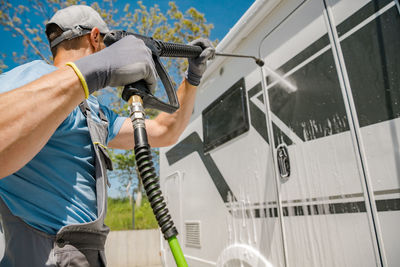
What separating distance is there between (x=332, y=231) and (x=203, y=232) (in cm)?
166

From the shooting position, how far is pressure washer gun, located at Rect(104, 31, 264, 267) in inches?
38.7

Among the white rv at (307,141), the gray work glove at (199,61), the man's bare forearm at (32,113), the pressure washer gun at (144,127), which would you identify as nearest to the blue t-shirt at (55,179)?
the man's bare forearm at (32,113)

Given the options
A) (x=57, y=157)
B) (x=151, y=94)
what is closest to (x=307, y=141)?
(x=151, y=94)

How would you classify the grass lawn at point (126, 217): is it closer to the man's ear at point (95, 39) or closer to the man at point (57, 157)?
the man's ear at point (95, 39)

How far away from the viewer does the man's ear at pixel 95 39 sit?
1.70 m

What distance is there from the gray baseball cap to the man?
1.01ft

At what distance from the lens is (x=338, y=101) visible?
5.29 ft

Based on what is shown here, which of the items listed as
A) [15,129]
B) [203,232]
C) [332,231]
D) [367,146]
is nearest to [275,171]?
[332,231]

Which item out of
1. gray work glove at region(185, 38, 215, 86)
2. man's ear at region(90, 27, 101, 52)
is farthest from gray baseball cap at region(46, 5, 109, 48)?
gray work glove at region(185, 38, 215, 86)

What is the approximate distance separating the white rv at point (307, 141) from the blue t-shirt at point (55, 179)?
3.95 feet

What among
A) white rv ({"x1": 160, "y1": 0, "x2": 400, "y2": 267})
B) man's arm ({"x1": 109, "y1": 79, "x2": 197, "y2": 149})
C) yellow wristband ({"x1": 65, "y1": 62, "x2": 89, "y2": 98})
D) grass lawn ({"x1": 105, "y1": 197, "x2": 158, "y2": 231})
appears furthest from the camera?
grass lawn ({"x1": 105, "y1": 197, "x2": 158, "y2": 231})

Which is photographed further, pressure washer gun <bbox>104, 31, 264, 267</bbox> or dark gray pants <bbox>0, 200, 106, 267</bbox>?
dark gray pants <bbox>0, 200, 106, 267</bbox>

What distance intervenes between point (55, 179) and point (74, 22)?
0.90 meters

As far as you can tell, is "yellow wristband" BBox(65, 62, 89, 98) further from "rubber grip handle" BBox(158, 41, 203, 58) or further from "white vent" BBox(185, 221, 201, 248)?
"white vent" BBox(185, 221, 201, 248)
